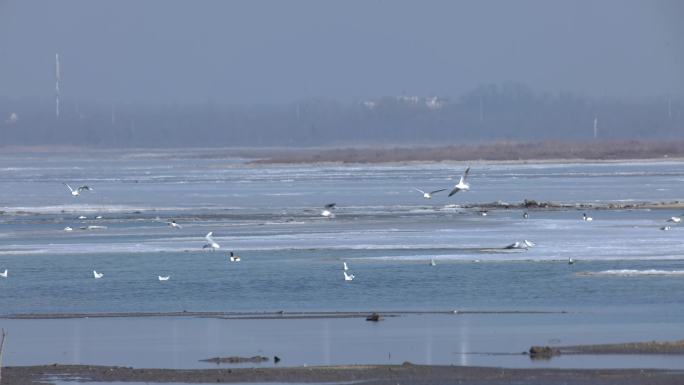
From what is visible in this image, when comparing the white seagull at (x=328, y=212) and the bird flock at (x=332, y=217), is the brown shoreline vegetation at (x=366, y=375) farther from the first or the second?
the white seagull at (x=328, y=212)

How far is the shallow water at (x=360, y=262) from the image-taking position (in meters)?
18.9

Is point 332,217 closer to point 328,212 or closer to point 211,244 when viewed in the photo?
point 328,212

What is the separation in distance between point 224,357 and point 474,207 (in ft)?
92.3

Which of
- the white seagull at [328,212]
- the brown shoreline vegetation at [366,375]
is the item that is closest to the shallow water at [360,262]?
the white seagull at [328,212]

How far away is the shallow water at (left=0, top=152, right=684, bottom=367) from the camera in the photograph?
→ 1888 centimetres

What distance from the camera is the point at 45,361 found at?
1586 cm

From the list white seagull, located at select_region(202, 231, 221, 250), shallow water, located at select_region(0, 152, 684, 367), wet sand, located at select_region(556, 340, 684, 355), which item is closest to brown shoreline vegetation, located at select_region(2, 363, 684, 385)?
shallow water, located at select_region(0, 152, 684, 367)

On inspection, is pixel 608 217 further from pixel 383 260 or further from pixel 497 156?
pixel 497 156

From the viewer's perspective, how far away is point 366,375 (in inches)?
575

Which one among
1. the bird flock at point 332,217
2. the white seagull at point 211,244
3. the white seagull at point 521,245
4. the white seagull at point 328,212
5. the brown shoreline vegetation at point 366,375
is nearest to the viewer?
the brown shoreline vegetation at point 366,375

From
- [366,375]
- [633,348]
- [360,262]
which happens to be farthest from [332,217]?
[366,375]

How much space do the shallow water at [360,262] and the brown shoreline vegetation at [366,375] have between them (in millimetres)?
564

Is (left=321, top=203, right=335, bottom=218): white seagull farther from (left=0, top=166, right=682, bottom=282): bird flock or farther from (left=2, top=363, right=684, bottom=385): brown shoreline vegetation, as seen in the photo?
(left=2, top=363, right=684, bottom=385): brown shoreline vegetation

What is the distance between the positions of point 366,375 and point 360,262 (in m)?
12.1
